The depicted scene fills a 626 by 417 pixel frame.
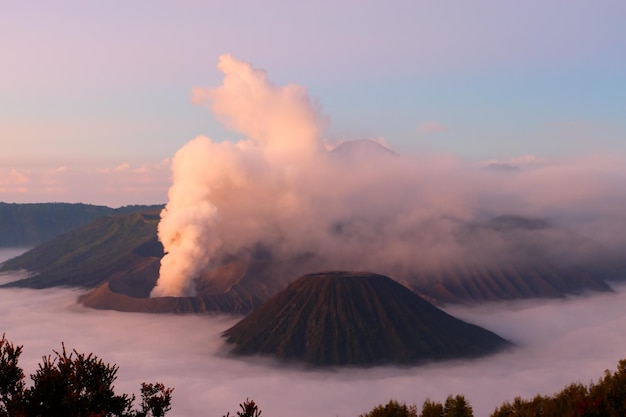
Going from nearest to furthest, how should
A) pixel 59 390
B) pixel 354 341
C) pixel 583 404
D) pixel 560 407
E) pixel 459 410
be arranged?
pixel 59 390
pixel 583 404
pixel 560 407
pixel 459 410
pixel 354 341

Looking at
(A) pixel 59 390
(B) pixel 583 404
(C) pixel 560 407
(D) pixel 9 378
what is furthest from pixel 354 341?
(D) pixel 9 378

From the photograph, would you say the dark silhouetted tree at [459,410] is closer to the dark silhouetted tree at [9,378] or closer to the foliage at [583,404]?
the foliage at [583,404]

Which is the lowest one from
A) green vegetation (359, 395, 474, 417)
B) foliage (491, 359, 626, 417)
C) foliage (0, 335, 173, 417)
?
green vegetation (359, 395, 474, 417)

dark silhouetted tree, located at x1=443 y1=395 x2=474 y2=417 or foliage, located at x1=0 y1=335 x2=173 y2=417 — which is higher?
foliage, located at x1=0 y1=335 x2=173 y2=417

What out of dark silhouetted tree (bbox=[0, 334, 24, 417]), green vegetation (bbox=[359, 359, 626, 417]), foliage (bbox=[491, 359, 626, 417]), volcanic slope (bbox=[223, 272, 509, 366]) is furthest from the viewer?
volcanic slope (bbox=[223, 272, 509, 366])

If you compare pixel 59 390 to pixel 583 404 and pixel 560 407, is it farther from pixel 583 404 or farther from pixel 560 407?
pixel 560 407

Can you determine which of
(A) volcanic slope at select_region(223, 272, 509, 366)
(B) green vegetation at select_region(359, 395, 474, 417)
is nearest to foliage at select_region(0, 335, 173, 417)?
(B) green vegetation at select_region(359, 395, 474, 417)

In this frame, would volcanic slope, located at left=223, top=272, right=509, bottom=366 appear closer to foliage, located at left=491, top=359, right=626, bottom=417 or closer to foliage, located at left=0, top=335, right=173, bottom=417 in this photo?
foliage, located at left=491, top=359, right=626, bottom=417

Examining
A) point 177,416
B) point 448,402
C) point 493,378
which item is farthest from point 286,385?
point 448,402
